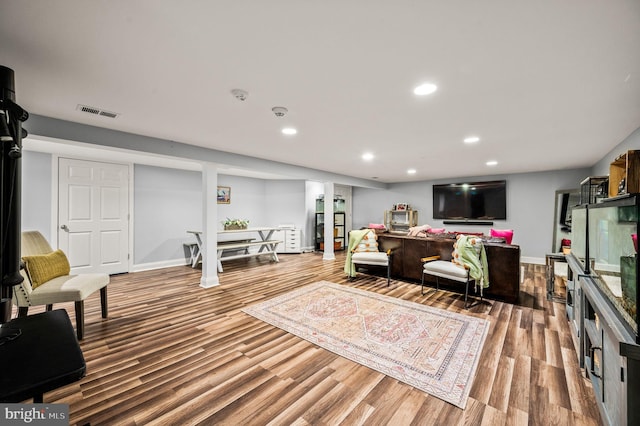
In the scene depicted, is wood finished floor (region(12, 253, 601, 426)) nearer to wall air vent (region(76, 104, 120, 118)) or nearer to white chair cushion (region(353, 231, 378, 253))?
white chair cushion (region(353, 231, 378, 253))

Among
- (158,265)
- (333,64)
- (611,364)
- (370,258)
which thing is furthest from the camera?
(158,265)

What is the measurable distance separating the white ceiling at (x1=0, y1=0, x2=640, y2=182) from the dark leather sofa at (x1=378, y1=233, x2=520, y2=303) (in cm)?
164

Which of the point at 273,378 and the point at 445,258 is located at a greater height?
the point at 445,258

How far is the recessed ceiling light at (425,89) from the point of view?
1.93 metres

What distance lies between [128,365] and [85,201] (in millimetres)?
4075

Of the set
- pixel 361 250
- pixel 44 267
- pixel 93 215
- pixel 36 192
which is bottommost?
pixel 361 250

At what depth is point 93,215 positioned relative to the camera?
191 inches

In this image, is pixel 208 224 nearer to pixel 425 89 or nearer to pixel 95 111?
pixel 95 111

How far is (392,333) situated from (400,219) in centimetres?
607

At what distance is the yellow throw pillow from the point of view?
2509 mm

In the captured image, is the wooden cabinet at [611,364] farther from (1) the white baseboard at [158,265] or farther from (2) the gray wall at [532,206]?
(1) the white baseboard at [158,265]

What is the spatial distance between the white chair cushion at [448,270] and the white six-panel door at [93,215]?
569cm

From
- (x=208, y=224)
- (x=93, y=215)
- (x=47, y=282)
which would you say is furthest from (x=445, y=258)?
(x=93, y=215)

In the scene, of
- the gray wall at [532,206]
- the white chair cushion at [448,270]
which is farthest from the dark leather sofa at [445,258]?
the gray wall at [532,206]
